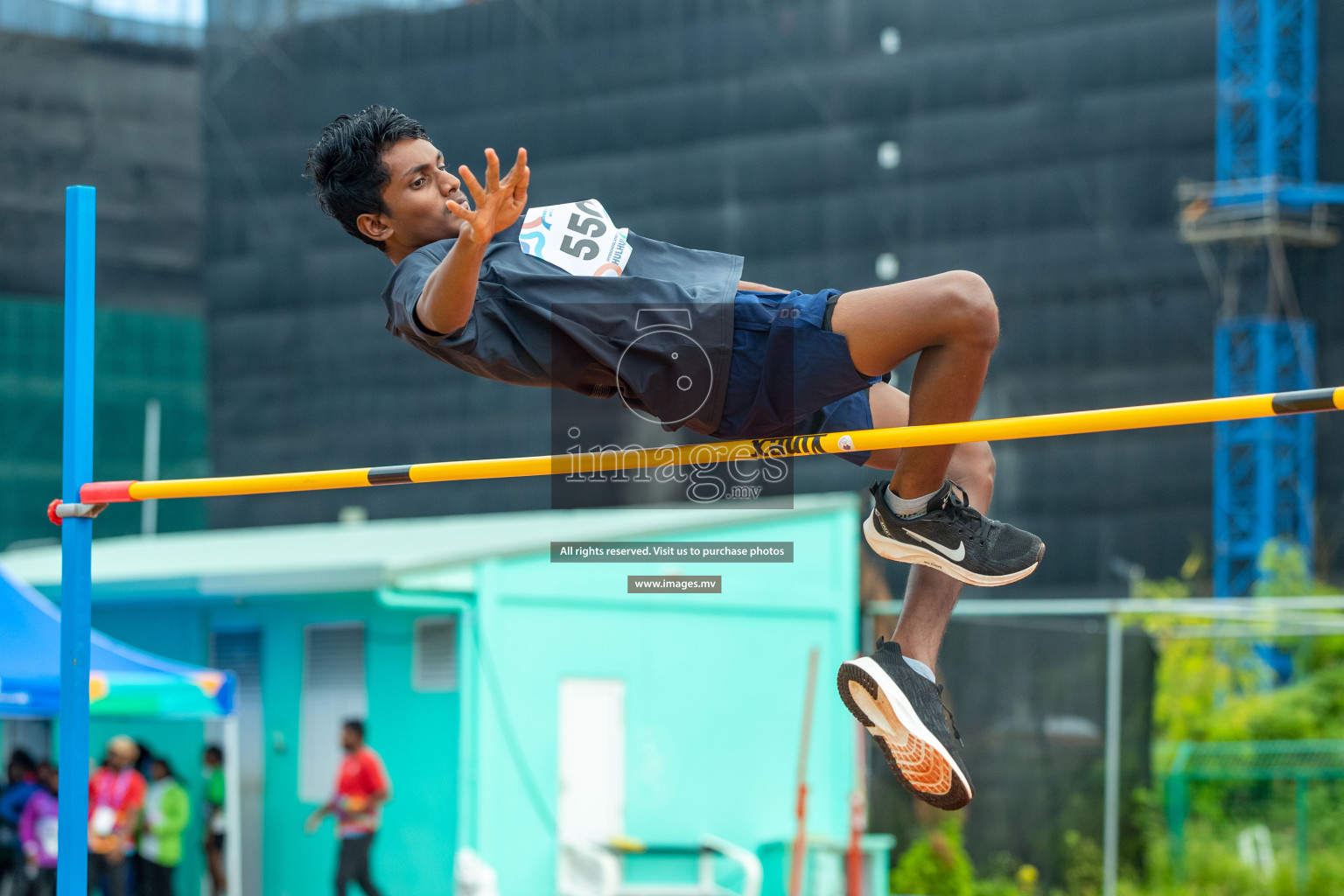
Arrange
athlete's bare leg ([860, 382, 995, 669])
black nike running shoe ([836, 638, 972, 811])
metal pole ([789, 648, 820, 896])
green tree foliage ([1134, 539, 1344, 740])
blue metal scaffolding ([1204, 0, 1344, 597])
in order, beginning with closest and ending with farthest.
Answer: black nike running shoe ([836, 638, 972, 811]), athlete's bare leg ([860, 382, 995, 669]), metal pole ([789, 648, 820, 896]), green tree foliage ([1134, 539, 1344, 740]), blue metal scaffolding ([1204, 0, 1344, 597])

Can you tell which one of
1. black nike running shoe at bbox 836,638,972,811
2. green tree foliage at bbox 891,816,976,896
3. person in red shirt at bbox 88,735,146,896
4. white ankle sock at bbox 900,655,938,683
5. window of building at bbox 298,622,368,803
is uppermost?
white ankle sock at bbox 900,655,938,683

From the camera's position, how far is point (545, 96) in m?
25.1

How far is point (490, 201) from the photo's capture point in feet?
10.6

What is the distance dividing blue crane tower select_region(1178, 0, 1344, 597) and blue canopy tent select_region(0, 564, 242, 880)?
1552 centimetres

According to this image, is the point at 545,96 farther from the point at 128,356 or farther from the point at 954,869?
the point at 954,869

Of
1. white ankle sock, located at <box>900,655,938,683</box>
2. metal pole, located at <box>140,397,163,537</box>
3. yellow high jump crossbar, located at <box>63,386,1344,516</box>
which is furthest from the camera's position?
metal pole, located at <box>140,397,163,537</box>

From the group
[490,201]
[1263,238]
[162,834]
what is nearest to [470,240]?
[490,201]

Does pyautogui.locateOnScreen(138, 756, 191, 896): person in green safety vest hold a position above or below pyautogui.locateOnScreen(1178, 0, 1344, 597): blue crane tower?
below

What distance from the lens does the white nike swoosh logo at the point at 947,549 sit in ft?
11.8

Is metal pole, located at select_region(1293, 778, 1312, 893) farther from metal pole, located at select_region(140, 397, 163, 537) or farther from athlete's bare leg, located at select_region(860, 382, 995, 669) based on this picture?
metal pole, located at select_region(140, 397, 163, 537)

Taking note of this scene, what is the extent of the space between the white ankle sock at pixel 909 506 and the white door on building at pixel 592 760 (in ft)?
21.1

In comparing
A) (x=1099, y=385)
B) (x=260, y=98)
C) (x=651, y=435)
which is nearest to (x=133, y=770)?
(x=651, y=435)

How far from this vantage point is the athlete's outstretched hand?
10.5 ft

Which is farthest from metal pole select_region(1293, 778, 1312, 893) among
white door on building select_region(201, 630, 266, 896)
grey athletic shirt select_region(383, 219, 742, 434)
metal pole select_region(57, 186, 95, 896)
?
metal pole select_region(57, 186, 95, 896)
